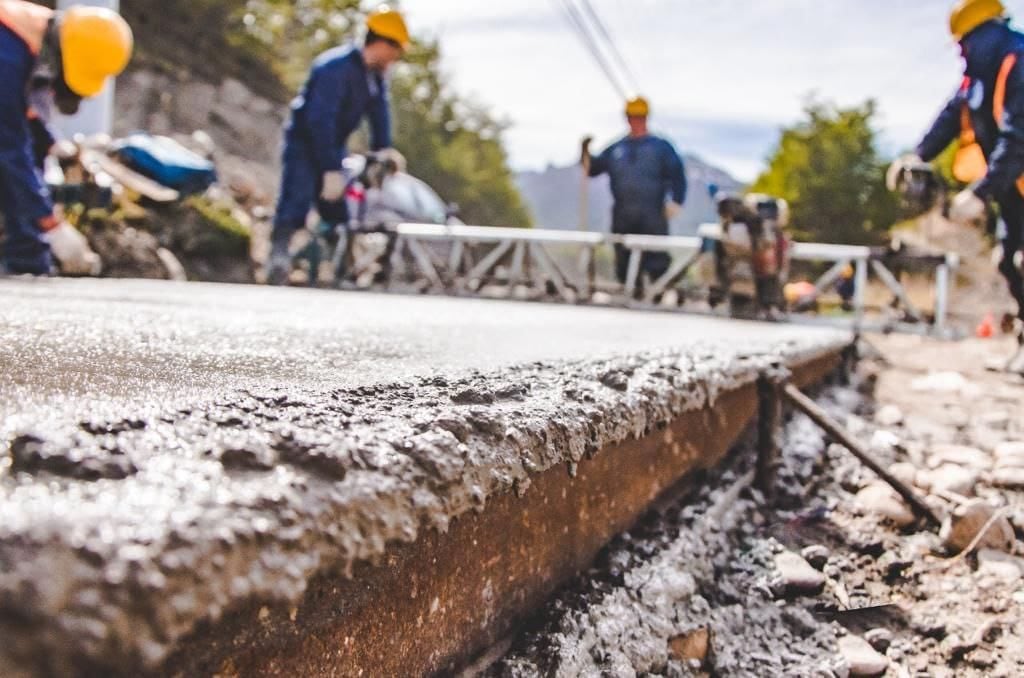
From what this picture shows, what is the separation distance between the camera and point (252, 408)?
26.6 inches

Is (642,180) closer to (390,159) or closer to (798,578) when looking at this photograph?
(390,159)

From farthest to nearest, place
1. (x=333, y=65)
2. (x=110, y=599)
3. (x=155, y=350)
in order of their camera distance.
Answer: (x=333, y=65), (x=155, y=350), (x=110, y=599)

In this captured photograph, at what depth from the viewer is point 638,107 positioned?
18.8ft

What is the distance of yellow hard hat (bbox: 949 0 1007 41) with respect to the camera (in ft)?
11.0

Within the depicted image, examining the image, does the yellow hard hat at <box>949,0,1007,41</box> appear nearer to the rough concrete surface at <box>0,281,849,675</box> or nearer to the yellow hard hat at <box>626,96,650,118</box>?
the yellow hard hat at <box>626,96,650,118</box>

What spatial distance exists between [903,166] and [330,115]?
358cm

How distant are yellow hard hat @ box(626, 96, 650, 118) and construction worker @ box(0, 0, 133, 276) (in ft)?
12.5

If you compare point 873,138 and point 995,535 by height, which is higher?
point 873,138

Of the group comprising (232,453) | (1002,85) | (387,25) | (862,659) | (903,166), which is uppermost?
(387,25)

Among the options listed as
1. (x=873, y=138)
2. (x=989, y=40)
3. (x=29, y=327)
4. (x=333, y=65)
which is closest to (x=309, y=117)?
(x=333, y=65)

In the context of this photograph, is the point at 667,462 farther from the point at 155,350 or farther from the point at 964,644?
the point at 155,350

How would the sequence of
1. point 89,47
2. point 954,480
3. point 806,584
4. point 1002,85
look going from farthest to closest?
point 1002,85 → point 89,47 → point 954,480 → point 806,584

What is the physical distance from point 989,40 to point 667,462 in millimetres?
3248

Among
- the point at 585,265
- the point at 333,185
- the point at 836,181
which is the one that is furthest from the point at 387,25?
the point at 836,181
